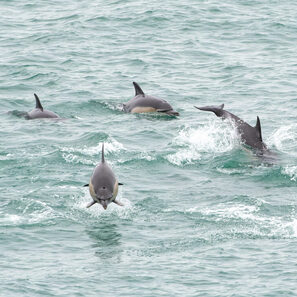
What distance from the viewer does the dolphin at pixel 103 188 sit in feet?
78.9

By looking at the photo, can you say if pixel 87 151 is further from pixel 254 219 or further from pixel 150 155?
pixel 254 219

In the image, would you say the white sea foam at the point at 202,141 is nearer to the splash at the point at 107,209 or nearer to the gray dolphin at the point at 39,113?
the splash at the point at 107,209

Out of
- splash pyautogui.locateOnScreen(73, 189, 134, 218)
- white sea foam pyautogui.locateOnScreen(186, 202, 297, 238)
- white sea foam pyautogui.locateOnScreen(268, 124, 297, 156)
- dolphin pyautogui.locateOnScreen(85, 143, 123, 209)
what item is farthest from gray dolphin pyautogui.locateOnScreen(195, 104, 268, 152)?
dolphin pyautogui.locateOnScreen(85, 143, 123, 209)

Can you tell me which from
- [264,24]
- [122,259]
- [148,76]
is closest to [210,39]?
[264,24]

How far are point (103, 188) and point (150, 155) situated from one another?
20.2ft

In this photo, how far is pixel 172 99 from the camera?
3747 centimetres

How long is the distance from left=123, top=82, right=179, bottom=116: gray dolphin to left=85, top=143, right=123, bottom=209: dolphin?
1082 cm

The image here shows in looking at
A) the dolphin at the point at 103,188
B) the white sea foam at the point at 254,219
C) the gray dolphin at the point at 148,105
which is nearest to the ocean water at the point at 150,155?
the white sea foam at the point at 254,219

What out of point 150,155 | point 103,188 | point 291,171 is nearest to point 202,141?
point 150,155

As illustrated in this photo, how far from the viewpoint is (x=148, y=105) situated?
35.3m

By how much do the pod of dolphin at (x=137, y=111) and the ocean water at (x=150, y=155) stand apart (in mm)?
367

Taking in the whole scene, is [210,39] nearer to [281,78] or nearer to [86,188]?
[281,78]

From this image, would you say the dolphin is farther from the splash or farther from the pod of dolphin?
the splash

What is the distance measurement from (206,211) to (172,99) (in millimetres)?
12769
